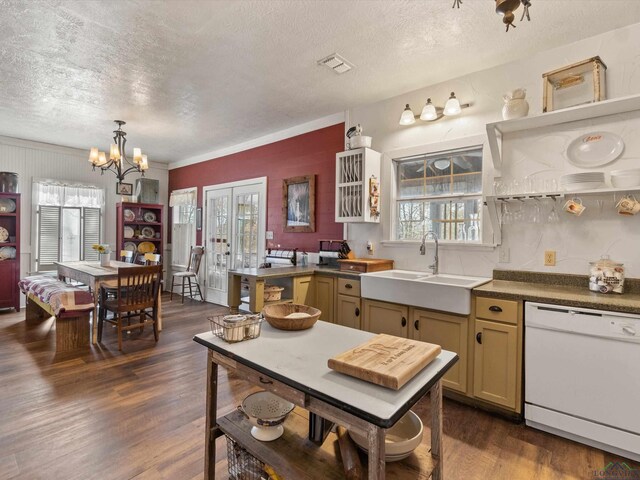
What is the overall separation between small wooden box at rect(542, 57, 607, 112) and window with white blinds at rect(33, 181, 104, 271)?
22.4 feet

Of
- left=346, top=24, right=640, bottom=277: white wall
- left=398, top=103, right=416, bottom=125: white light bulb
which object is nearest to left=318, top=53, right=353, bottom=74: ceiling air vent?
left=398, top=103, right=416, bottom=125: white light bulb

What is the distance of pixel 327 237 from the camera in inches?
163

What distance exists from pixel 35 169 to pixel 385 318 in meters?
6.13

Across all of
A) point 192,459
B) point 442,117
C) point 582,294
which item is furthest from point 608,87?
point 192,459

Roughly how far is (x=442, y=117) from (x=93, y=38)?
2.99 metres

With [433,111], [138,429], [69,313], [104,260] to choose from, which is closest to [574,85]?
[433,111]

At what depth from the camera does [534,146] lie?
8.71 feet

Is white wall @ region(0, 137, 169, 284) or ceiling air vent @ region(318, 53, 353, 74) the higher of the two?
ceiling air vent @ region(318, 53, 353, 74)

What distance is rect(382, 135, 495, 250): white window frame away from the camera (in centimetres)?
287

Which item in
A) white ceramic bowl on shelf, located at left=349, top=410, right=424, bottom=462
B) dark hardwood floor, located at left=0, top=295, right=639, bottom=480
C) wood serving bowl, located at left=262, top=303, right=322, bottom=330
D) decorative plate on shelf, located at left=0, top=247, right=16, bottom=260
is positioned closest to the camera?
white ceramic bowl on shelf, located at left=349, top=410, right=424, bottom=462

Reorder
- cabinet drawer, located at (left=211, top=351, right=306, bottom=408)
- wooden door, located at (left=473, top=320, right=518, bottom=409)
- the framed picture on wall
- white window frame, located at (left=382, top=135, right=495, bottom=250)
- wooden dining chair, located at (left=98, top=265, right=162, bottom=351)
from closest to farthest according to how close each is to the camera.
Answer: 1. cabinet drawer, located at (left=211, top=351, right=306, bottom=408)
2. wooden door, located at (left=473, top=320, right=518, bottom=409)
3. white window frame, located at (left=382, top=135, right=495, bottom=250)
4. wooden dining chair, located at (left=98, top=265, right=162, bottom=351)
5. the framed picture on wall

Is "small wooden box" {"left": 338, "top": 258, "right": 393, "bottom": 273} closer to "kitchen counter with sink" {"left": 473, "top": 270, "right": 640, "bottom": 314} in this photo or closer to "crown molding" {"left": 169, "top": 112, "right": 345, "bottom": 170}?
"kitchen counter with sink" {"left": 473, "top": 270, "right": 640, "bottom": 314}

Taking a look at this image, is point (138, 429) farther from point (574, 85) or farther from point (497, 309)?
point (574, 85)

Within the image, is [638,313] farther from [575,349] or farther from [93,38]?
[93,38]
